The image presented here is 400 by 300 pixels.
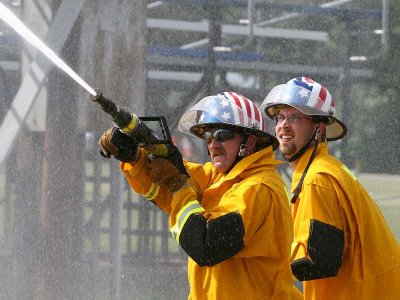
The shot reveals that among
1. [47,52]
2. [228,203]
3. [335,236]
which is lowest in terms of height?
[335,236]

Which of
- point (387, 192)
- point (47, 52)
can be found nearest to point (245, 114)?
point (47, 52)

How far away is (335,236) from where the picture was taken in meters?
3.89

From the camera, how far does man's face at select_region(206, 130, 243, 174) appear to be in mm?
3924

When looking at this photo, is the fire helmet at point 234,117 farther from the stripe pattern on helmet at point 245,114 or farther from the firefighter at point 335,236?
the firefighter at point 335,236

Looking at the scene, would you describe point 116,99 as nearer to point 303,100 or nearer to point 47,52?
point 303,100

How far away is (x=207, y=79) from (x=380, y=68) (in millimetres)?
1357

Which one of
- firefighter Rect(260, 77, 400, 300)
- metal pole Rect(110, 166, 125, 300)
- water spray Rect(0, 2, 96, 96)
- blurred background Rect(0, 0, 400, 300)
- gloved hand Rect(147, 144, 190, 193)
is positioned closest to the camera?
water spray Rect(0, 2, 96, 96)

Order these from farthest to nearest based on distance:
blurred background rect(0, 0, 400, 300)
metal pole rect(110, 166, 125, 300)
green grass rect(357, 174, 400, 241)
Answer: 1. green grass rect(357, 174, 400, 241)
2. metal pole rect(110, 166, 125, 300)
3. blurred background rect(0, 0, 400, 300)

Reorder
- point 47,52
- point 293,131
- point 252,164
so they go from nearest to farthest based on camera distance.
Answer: point 47,52, point 252,164, point 293,131

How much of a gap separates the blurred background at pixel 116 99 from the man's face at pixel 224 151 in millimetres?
3594

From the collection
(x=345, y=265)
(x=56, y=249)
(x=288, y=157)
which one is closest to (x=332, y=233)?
(x=345, y=265)

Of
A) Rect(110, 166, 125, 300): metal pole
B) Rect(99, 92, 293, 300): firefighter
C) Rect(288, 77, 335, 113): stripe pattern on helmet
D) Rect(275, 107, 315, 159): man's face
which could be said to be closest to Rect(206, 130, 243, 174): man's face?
Rect(99, 92, 293, 300): firefighter

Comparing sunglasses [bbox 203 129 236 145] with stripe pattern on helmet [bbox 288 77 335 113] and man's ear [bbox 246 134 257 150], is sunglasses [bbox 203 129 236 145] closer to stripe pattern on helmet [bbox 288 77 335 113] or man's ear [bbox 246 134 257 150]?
man's ear [bbox 246 134 257 150]

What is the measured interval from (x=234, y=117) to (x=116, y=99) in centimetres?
383
